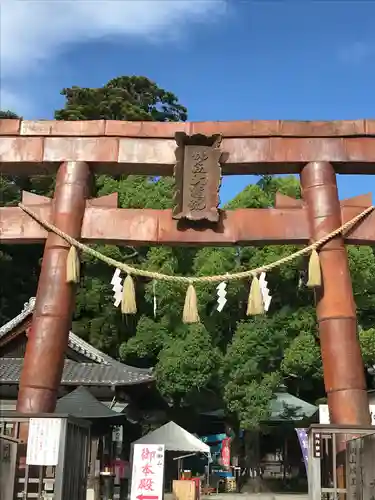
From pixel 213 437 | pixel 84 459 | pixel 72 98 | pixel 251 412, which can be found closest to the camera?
pixel 84 459

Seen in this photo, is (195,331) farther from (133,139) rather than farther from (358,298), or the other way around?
(133,139)

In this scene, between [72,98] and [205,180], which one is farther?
[72,98]

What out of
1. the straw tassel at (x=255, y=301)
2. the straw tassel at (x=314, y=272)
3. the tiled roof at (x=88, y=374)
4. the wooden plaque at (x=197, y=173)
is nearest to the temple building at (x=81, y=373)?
the tiled roof at (x=88, y=374)

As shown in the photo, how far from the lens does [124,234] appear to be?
816 cm

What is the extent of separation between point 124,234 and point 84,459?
9.72 ft

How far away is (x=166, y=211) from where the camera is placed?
825 cm

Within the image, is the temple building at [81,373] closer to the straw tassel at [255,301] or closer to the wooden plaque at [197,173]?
the straw tassel at [255,301]

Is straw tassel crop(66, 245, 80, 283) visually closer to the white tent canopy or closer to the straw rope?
the straw rope

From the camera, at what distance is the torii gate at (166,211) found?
303 inches

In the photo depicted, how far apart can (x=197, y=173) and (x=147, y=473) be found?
5086mm

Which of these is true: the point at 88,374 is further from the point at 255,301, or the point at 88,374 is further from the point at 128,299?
the point at 255,301

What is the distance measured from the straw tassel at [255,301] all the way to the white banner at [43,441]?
9.11 feet

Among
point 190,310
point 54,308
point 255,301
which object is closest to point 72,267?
point 54,308

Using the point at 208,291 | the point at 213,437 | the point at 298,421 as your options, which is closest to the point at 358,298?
the point at 208,291
